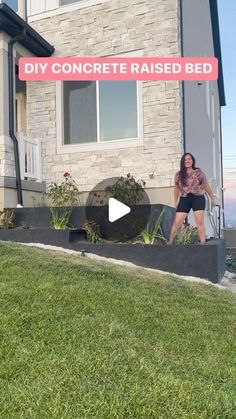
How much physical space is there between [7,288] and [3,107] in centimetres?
548

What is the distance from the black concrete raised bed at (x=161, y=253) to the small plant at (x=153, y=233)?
28 cm

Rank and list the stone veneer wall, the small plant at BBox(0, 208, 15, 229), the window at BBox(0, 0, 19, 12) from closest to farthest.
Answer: the small plant at BBox(0, 208, 15, 229) → the stone veneer wall → the window at BBox(0, 0, 19, 12)

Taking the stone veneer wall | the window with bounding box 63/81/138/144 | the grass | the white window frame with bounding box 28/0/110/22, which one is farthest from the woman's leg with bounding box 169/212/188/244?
the white window frame with bounding box 28/0/110/22

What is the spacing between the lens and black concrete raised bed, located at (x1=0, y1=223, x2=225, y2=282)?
21.4 feet

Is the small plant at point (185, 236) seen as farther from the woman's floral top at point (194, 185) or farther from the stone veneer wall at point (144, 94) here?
the stone veneer wall at point (144, 94)

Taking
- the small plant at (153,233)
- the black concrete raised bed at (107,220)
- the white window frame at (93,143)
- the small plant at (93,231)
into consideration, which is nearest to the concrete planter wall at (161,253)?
the small plant at (93,231)

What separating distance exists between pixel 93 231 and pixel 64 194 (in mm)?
1823

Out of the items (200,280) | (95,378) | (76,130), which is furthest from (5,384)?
(76,130)

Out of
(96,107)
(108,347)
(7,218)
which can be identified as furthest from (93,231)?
(108,347)

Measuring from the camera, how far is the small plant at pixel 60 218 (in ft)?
24.5

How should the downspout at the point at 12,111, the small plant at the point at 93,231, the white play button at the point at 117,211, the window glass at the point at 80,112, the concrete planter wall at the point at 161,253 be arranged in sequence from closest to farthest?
the concrete planter wall at the point at 161,253 → the small plant at the point at 93,231 → the white play button at the point at 117,211 → the downspout at the point at 12,111 → the window glass at the point at 80,112

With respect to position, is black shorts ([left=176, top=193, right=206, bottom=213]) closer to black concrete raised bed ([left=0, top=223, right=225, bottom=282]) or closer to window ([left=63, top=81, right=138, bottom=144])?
black concrete raised bed ([left=0, top=223, right=225, bottom=282])

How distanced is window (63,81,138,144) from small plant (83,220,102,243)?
2.77 meters

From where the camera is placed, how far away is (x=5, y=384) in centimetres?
246
